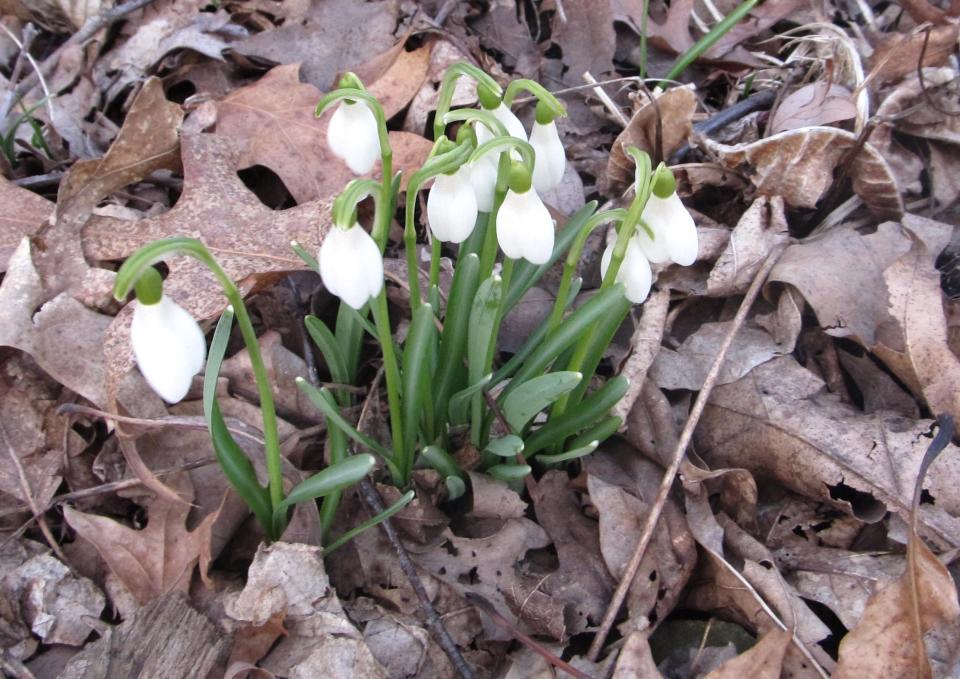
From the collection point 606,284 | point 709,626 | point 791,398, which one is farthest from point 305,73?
point 709,626

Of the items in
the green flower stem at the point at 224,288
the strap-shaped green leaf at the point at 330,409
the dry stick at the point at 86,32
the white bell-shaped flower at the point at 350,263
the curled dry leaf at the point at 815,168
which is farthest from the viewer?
the dry stick at the point at 86,32

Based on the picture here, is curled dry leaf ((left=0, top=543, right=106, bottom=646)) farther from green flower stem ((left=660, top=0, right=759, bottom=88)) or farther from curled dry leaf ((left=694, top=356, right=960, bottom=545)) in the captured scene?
green flower stem ((left=660, top=0, right=759, bottom=88))

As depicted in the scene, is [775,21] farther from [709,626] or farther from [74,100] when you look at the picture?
[74,100]

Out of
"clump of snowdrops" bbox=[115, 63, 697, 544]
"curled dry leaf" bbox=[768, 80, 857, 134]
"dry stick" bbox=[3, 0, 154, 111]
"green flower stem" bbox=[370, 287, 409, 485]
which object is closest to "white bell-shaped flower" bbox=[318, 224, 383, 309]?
"clump of snowdrops" bbox=[115, 63, 697, 544]

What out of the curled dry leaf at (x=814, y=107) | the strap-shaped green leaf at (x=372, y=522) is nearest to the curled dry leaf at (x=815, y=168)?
the curled dry leaf at (x=814, y=107)

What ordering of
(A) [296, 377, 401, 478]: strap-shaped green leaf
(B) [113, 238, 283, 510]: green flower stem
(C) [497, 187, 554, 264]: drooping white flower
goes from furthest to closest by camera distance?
1. (A) [296, 377, 401, 478]: strap-shaped green leaf
2. (C) [497, 187, 554, 264]: drooping white flower
3. (B) [113, 238, 283, 510]: green flower stem

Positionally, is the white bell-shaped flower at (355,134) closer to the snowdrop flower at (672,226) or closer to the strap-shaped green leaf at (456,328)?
the strap-shaped green leaf at (456,328)
